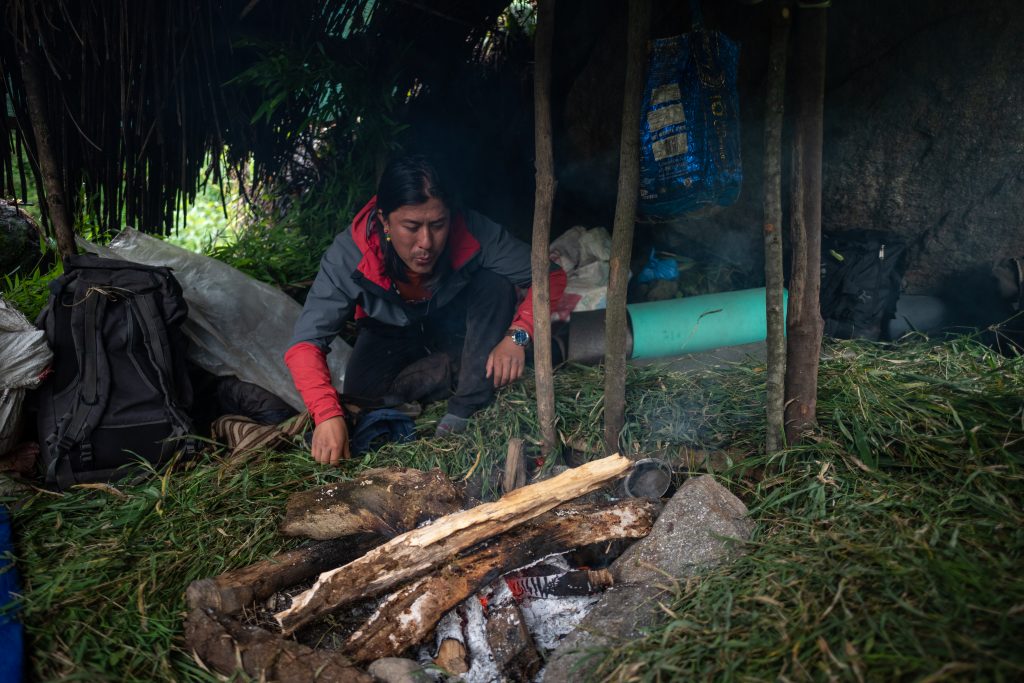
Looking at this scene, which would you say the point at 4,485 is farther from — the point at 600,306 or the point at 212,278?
the point at 600,306

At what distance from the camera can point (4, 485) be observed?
282 cm

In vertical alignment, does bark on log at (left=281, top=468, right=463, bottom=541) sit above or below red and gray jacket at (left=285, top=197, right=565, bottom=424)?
below

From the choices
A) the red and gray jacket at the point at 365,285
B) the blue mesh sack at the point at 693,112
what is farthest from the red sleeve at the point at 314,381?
the blue mesh sack at the point at 693,112

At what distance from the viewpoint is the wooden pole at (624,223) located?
2438 mm

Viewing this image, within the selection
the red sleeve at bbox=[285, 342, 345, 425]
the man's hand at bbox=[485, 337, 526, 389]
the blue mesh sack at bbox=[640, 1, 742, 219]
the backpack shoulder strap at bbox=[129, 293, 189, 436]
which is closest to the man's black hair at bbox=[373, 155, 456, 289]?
the red sleeve at bbox=[285, 342, 345, 425]

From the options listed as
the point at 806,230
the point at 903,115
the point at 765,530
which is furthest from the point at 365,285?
the point at 903,115

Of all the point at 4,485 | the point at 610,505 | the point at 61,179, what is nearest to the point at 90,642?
the point at 4,485

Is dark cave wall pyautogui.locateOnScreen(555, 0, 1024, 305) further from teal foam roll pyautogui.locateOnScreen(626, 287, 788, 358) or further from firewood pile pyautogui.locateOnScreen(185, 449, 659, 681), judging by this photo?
firewood pile pyautogui.locateOnScreen(185, 449, 659, 681)

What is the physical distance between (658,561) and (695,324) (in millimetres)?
1733

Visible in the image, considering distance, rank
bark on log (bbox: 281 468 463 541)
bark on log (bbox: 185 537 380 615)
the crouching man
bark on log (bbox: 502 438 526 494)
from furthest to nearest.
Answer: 1. the crouching man
2. bark on log (bbox: 502 438 526 494)
3. bark on log (bbox: 281 468 463 541)
4. bark on log (bbox: 185 537 380 615)

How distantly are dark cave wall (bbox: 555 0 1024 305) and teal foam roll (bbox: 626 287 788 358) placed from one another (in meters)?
0.66

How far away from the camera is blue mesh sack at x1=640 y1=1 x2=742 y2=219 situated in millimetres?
2977

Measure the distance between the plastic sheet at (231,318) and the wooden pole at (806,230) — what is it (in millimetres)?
2416

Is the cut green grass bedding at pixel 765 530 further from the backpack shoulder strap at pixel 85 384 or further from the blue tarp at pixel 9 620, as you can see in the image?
the backpack shoulder strap at pixel 85 384
